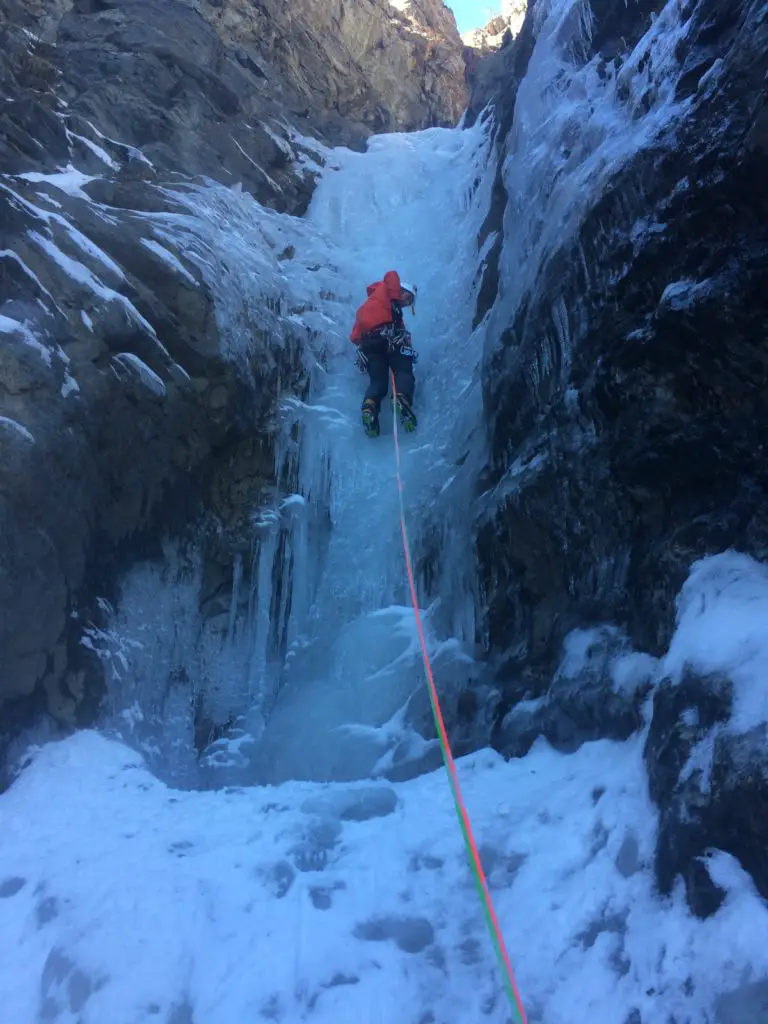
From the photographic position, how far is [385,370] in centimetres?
723

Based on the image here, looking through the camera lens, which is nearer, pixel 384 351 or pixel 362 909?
pixel 362 909

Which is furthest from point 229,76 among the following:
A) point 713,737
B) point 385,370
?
point 713,737

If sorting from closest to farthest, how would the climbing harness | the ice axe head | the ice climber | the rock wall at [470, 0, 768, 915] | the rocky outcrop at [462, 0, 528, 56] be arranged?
the rock wall at [470, 0, 768, 915]
the ice climber
the climbing harness
the ice axe head
the rocky outcrop at [462, 0, 528, 56]

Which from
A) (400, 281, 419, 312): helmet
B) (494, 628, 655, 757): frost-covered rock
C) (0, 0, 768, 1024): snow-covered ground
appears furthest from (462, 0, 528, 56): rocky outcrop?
(494, 628, 655, 757): frost-covered rock

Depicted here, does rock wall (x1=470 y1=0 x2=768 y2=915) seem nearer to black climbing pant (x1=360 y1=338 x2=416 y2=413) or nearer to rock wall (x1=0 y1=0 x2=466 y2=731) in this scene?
black climbing pant (x1=360 y1=338 x2=416 y2=413)

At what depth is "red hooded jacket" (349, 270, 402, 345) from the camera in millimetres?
7404

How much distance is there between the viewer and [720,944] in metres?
2.08

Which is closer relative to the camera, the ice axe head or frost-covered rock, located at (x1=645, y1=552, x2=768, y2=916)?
frost-covered rock, located at (x1=645, y1=552, x2=768, y2=916)

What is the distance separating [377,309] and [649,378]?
4.31 m

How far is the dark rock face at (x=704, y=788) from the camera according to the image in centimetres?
221

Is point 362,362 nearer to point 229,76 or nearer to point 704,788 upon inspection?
point 704,788

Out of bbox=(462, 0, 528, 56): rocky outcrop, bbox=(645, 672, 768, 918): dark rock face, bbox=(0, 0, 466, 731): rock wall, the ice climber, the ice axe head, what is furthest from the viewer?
bbox=(462, 0, 528, 56): rocky outcrop

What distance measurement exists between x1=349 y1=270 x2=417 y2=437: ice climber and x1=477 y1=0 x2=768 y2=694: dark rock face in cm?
213

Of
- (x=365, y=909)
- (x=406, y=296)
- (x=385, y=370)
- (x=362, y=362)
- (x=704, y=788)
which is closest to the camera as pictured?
(x=704, y=788)
